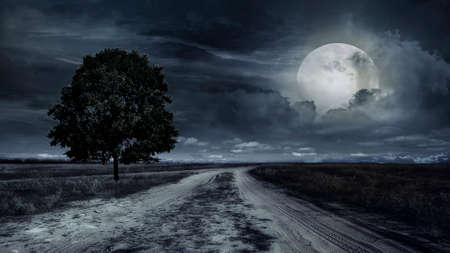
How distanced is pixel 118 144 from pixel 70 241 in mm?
15443

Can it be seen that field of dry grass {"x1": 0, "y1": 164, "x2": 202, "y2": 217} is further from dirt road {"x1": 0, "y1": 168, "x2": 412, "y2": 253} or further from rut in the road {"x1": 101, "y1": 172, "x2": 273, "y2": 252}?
rut in the road {"x1": 101, "y1": 172, "x2": 273, "y2": 252}

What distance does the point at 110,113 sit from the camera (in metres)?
20.1

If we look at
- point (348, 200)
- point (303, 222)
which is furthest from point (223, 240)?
point (348, 200)

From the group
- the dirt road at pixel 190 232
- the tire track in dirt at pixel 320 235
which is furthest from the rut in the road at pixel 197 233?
the tire track in dirt at pixel 320 235

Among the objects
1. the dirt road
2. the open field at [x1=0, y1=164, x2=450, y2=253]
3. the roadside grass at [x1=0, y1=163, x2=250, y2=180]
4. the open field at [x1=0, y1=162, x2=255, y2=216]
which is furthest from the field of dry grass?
the roadside grass at [x1=0, y1=163, x2=250, y2=180]

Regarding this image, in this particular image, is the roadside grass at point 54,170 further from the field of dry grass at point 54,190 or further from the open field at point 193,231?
the open field at point 193,231

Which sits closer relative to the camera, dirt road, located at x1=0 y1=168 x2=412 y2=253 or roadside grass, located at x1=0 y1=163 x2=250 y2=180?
dirt road, located at x1=0 y1=168 x2=412 y2=253

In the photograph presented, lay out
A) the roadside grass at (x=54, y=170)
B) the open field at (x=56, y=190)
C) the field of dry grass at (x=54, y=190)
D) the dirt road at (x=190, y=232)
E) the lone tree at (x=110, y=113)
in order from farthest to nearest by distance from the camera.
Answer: the roadside grass at (x=54, y=170), the lone tree at (x=110, y=113), the open field at (x=56, y=190), the field of dry grass at (x=54, y=190), the dirt road at (x=190, y=232)

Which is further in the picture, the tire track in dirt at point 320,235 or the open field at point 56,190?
the open field at point 56,190

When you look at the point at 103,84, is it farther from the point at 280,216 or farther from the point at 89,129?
the point at 280,216

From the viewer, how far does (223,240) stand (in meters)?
6.07

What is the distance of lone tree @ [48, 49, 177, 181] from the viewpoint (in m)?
19.7

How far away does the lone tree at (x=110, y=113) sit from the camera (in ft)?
64.5

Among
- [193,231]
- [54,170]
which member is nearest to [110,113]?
[193,231]
